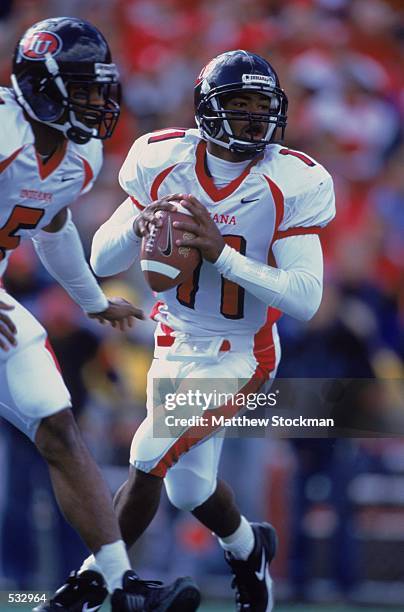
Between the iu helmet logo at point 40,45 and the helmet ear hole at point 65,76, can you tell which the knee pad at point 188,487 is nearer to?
the helmet ear hole at point 65,76

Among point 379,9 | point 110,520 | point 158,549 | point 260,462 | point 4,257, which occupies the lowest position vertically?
point 158,549

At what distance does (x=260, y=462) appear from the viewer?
18.3ft

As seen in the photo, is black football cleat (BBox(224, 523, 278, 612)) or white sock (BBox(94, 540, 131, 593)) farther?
black football cleat (BBox(224, 523, 278, 612))

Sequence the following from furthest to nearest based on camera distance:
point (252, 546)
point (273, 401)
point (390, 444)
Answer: point (390, 444)
point (273, 401)
point (252, 546)

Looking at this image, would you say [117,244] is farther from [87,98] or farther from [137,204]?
[87,98]

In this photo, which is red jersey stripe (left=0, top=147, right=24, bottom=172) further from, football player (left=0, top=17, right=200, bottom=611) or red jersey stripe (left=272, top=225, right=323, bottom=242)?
red jersey stripe (left=272, top=225, right=323, bottom=242)

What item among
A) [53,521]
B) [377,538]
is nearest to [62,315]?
[53,521]

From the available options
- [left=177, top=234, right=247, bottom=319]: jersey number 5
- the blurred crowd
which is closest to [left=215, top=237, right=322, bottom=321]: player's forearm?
[left=177, top=234, right=247, bottom=319]: jersey number 5

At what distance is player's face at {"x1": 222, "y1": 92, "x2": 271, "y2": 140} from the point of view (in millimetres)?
3713

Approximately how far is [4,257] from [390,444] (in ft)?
8.80

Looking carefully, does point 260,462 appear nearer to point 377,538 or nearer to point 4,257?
point 377,538

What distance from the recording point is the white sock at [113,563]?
3.29 meters

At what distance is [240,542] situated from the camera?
4094mm

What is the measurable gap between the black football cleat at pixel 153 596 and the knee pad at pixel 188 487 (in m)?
0.58
